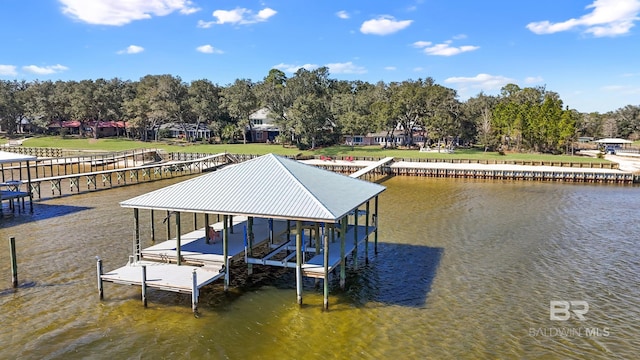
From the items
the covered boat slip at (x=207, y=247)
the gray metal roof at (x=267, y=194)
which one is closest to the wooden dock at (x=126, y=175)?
the covered boat slip at (x=207, y=247)

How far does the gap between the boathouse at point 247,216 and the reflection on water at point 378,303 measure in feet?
3.75

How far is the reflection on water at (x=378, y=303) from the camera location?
14.8 meters

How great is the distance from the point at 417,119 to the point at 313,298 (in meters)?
67.3

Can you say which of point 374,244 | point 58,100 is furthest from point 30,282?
point 58,100

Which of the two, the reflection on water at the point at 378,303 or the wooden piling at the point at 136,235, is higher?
the wooden piling at the point at 136,235

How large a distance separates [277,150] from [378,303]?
59040 millimetres

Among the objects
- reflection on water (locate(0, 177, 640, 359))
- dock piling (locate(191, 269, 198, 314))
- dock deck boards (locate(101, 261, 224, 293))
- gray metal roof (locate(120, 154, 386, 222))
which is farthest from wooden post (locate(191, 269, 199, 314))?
gray metal roof (locate(120, 154, 386, 222))

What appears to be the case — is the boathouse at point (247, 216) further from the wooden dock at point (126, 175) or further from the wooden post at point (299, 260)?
the wooden dock at point (126, 175)

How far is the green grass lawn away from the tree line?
3622 mm

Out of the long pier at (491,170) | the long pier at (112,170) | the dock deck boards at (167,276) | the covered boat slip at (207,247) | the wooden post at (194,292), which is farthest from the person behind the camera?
the long pier at (491,170)

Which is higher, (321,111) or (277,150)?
(321,111)

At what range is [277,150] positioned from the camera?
75562 mm

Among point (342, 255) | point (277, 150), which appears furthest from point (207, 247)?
point (277, 150)

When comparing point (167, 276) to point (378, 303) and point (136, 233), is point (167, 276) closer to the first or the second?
point (136, 233)
